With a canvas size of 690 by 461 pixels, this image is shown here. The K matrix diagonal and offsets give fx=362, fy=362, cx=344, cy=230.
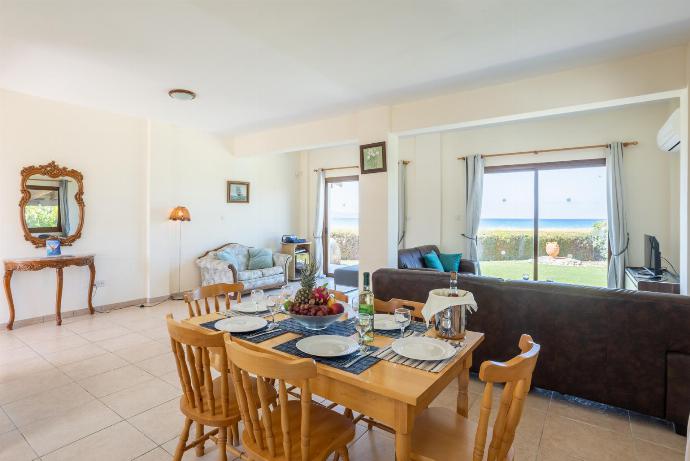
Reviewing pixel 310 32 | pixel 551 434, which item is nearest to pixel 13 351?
pixel 310 32

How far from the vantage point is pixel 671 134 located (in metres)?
4.06

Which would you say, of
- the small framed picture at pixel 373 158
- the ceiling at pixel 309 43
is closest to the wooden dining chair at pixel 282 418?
the ceiling at pixel 309 43

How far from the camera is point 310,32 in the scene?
2.84 m

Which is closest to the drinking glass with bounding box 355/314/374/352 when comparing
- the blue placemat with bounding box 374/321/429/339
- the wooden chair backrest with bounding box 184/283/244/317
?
the blue placemat with bounding box 374/321/429/339

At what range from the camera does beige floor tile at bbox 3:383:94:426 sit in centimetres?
250

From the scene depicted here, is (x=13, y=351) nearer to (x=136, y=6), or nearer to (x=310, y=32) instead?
(x=136, y=6)

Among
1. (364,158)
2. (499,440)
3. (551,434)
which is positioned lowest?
(551,434)

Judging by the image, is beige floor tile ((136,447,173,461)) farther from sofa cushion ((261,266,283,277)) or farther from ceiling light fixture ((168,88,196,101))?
sofa cushion ((261,266,283,277))

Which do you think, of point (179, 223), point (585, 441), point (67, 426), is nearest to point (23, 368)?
point (67, 426)

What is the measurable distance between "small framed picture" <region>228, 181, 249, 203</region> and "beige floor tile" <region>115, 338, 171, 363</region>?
3485mm

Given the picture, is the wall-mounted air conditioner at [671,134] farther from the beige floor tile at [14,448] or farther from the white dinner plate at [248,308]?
the beige floor tile at [14,448]

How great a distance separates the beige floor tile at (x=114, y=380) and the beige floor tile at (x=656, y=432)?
12.0 ft

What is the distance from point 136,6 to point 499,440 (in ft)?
10.8

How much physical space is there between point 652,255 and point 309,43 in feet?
15.9
